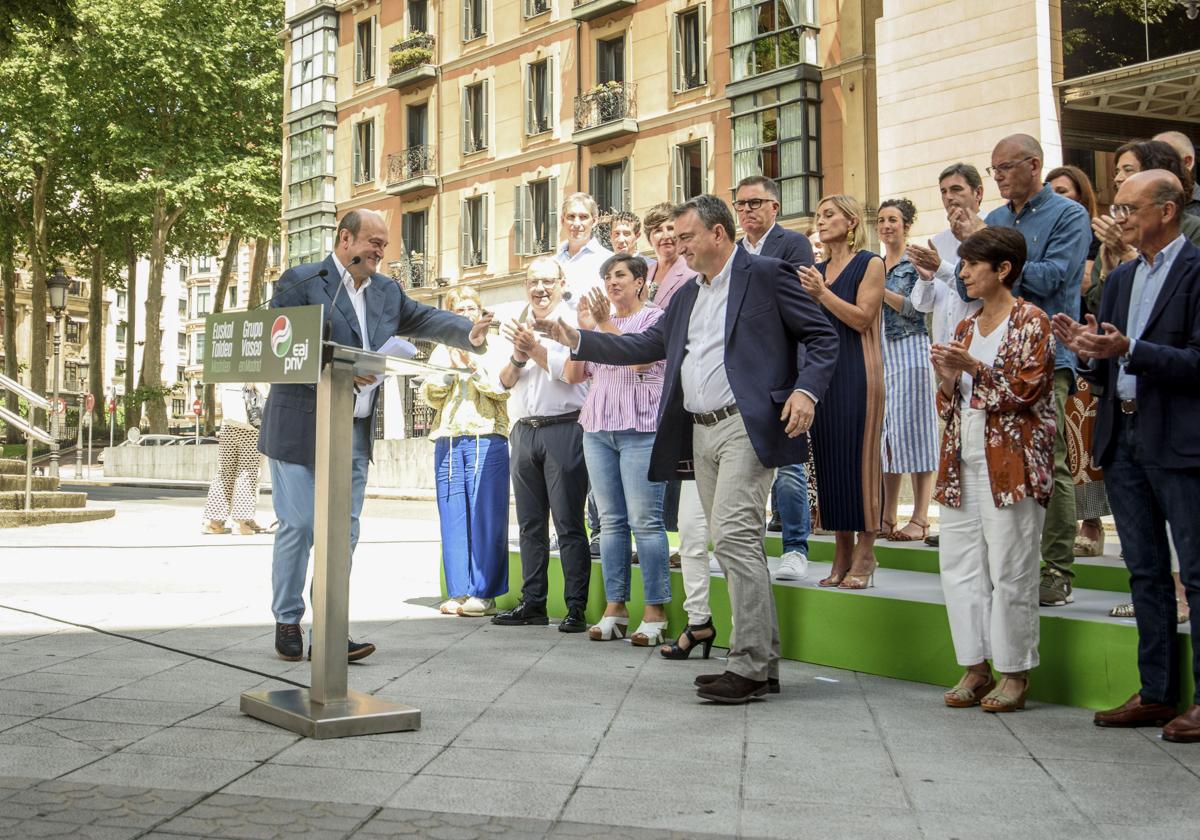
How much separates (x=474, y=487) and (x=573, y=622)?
1147 millimetres

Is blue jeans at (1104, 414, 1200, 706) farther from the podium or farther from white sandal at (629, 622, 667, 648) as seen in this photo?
the podium

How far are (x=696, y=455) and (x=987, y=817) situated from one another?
2.34m

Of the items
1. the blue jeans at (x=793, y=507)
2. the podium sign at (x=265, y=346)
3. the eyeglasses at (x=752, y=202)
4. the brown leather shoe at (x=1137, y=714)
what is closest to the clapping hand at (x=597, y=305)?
the eyeglasses at (x=752, y=202)

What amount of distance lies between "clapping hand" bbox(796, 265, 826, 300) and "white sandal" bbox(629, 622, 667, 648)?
74.7 inches

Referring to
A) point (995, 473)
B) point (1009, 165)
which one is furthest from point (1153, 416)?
point (1009, 165)

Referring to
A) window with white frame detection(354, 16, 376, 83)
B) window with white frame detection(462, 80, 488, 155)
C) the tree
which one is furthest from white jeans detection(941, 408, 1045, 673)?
the tree

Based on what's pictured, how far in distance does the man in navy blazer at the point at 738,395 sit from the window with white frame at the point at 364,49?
123 feet

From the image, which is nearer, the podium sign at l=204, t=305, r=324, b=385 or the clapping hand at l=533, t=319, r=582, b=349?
the podium sign at l=204, t=305, r=324, b=385

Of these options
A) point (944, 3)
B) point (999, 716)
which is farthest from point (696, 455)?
point (944, 3)

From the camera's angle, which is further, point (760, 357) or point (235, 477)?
point (235, 477)

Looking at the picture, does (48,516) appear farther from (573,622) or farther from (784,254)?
(784,254)

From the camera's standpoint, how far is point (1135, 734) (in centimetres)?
464

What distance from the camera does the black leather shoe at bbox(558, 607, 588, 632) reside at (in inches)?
282

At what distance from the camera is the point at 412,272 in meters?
38.7
